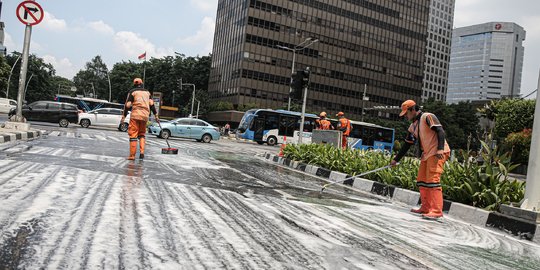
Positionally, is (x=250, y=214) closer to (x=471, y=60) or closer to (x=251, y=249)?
(x=251, y=249)

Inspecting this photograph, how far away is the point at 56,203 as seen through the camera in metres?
4.11

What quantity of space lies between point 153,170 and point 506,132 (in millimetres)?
31673

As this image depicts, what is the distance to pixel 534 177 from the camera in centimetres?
630

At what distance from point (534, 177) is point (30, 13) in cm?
1412

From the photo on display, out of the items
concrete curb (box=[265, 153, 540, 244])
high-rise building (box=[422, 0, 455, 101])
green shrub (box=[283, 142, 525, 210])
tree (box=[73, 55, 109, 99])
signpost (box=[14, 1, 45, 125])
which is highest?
high-rise building (box=[422, 0, 455, 101])

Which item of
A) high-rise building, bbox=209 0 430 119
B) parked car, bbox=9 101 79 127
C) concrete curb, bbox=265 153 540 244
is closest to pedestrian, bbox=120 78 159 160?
concrete curb, bbox=265 153 540 244

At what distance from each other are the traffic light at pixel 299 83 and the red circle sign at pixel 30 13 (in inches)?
331

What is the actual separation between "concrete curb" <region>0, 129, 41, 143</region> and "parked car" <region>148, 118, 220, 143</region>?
1073 centimetres

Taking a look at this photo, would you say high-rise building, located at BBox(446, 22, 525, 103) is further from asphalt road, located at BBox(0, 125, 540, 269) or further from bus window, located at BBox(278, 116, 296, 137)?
asphalt road, located at BBox(0, 125, 540, 269)

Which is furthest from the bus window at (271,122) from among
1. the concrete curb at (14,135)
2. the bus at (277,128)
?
the concrete curb at (14,135)

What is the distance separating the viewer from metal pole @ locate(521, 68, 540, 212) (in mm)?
6211

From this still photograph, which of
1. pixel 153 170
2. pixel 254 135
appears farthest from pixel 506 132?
pixel 153 170

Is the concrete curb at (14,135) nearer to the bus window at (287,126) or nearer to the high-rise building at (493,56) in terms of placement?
the bus window at (287,126)

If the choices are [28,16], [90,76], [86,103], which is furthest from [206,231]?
[90,76]
